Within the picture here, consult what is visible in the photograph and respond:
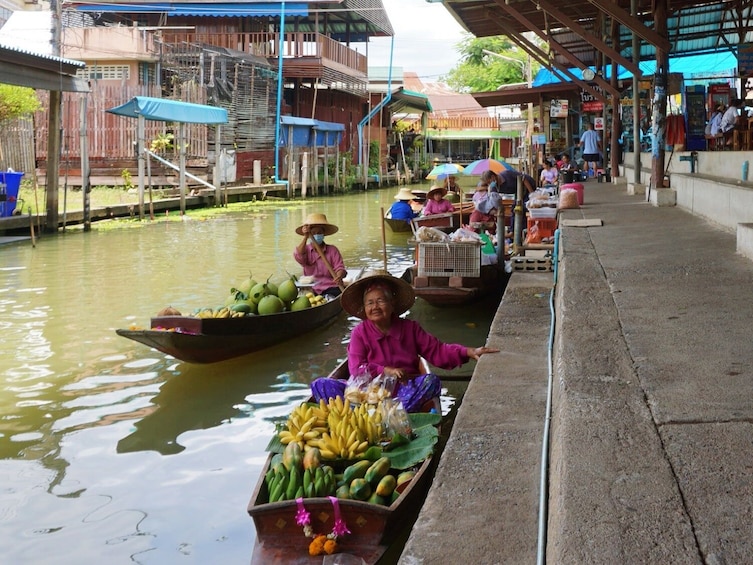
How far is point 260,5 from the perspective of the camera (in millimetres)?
33562

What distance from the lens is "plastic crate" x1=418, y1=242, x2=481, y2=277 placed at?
10.8 metres

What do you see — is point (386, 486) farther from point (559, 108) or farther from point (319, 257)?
point (559, 108)

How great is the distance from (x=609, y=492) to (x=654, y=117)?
1057cm

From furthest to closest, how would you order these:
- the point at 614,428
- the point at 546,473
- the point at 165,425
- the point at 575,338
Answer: the point at 165,425 → the point at 575,338 → the point at 546,473 → the point at 614,428

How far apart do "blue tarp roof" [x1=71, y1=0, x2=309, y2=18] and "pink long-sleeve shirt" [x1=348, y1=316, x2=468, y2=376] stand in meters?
29.2

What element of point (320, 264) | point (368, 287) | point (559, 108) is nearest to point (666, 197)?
point (320, 264)

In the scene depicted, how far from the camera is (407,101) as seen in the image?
46.9 meters

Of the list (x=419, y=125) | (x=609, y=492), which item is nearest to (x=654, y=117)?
(x=609, y=492)

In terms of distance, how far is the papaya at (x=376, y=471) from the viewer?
430cm

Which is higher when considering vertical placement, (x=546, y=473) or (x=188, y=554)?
(x=546, y=473)

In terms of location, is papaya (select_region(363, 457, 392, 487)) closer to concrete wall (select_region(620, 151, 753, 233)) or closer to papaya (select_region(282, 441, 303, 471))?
papaya (select_region(282, 441, 303, 471))

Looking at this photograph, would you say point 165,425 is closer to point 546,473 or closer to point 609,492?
point 546,473

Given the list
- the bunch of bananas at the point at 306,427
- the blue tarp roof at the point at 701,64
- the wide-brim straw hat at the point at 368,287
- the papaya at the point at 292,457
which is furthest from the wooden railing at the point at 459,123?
the papaya at the point at 292,457

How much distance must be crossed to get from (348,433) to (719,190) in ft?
20.0
